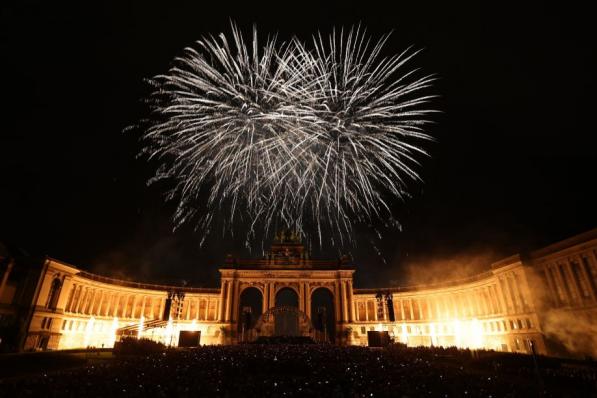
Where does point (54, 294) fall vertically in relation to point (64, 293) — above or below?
below

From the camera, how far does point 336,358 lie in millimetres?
16609

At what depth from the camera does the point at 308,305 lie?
6325 cm

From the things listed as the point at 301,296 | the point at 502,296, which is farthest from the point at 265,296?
the point at 502,296

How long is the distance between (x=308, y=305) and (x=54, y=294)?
41.8 meters

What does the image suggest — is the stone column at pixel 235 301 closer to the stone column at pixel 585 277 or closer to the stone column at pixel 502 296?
the stone column at pixel 502 296

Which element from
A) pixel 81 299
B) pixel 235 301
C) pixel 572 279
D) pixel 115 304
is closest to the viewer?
pixel 572 279

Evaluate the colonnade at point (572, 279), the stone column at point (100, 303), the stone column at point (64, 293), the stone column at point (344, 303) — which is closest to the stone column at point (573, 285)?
the colonnade at point (572, 279)

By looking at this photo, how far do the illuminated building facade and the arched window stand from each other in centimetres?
14

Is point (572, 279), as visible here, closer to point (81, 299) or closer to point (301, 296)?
point (301, 296)

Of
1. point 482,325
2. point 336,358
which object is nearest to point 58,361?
point 336,358

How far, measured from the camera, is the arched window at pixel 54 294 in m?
45.5

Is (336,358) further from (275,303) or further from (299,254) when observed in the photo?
(299,254)

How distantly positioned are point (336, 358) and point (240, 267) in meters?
51.9

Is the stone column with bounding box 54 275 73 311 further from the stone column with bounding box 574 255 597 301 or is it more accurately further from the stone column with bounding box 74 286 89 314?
the stone column with bounding box 574 255 597 301
